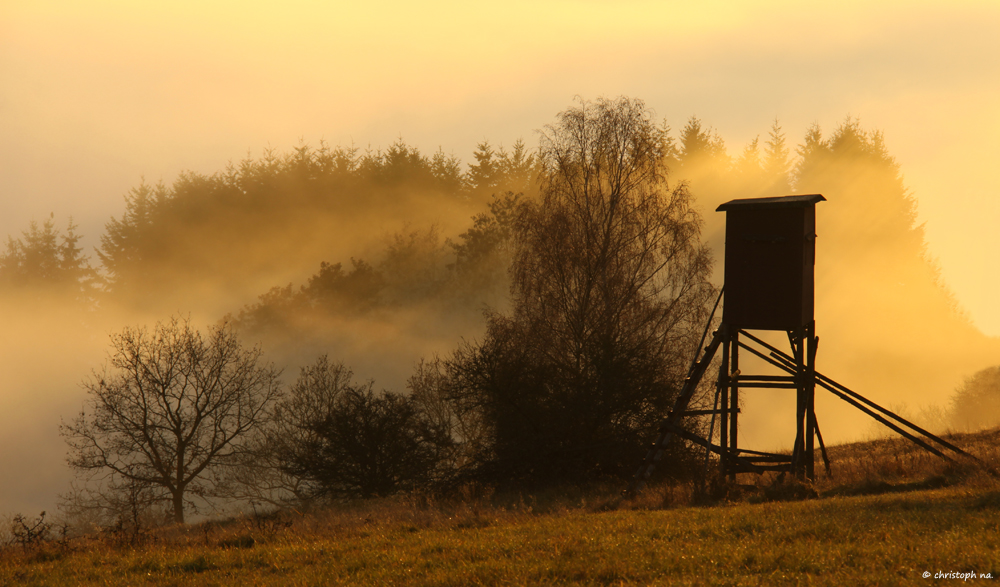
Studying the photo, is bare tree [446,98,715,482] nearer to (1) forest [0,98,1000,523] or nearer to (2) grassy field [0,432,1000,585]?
(1) forest [0,98,1000,523]

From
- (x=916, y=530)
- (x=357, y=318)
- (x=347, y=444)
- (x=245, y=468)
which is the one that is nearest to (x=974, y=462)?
(x=916, y=530)

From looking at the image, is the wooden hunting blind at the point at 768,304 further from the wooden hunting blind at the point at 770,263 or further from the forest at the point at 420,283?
the forest at the point at 420,283

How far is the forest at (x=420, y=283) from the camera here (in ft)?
72.6

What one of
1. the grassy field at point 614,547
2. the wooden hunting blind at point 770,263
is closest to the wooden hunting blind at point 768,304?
the wooden hunting blind at point 770,263

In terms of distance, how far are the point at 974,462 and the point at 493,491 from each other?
32.7ft

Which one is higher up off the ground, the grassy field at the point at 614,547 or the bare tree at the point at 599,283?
the bare tree at the point at 599,283

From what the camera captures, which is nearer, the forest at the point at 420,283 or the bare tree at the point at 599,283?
the bare tree at the point at 599,283

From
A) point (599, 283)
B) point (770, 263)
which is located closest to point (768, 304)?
point (770, 263)

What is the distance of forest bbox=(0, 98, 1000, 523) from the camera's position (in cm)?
2212

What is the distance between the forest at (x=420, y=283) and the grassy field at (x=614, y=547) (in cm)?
1023

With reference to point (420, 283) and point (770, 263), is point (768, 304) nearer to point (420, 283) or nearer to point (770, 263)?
point (770, 263)

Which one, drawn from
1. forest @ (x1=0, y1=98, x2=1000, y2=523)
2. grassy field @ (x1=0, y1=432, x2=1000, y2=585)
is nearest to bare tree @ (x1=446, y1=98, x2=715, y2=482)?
forest @ (x1=0, y1=98, x2=1000, y2=523)

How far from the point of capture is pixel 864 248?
54938 millimetres

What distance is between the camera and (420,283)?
192 ft
